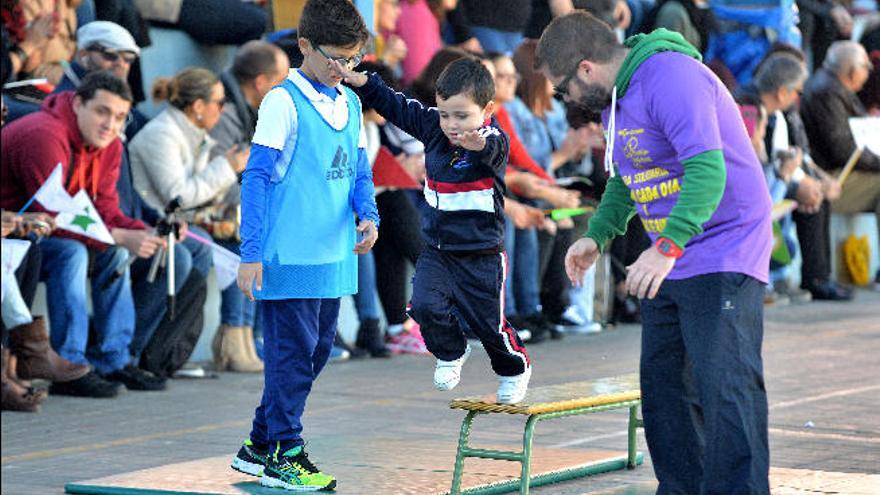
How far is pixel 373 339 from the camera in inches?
508

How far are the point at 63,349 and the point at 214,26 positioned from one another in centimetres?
313

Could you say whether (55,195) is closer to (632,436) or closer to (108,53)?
(108,53)

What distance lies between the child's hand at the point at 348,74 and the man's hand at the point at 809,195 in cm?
1069

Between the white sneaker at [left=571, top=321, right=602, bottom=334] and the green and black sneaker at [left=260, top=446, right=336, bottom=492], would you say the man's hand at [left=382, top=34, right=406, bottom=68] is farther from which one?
the green and black sneaker at [left=260, top=446, right=336, bottom=492]

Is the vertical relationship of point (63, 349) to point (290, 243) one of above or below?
below

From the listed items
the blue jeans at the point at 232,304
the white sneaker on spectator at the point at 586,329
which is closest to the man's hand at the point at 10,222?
the blue jeans at the point at 232,304

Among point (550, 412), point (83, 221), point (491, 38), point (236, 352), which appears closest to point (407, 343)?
point (236, 352)

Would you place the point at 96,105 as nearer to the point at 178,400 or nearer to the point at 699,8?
the point at 178,400

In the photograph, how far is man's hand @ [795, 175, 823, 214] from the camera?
1744cm

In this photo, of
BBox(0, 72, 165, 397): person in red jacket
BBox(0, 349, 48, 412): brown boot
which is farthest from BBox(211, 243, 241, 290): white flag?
BBox(0, 349, 48, 412): brown boot

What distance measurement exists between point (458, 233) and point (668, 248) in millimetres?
2091

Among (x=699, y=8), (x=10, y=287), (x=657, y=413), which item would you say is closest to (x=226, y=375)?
(x=10, y=287)

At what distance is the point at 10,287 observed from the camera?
10023 mm

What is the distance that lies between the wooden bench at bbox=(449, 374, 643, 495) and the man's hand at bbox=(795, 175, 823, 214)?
950 centimetres
